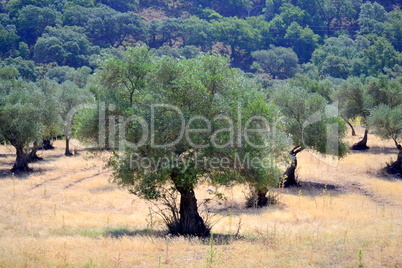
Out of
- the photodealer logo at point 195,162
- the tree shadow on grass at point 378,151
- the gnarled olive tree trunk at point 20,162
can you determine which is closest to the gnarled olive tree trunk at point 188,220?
A: the photodealer logo at point 195,162

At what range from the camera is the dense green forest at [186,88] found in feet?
49.8

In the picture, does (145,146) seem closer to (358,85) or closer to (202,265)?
(202,265)

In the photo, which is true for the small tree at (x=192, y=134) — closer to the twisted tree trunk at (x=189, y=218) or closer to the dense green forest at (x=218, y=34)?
the twisted tree trunk at (x=189, y=218)

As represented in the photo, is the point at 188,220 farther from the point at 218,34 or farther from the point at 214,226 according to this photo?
the point at 218,34

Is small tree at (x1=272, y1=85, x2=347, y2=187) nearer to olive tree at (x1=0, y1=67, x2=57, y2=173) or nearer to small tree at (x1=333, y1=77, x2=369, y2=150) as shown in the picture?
small tree at (x1=333, y1=77, x2=369, y2=150)

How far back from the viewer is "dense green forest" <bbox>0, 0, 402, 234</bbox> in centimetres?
1519

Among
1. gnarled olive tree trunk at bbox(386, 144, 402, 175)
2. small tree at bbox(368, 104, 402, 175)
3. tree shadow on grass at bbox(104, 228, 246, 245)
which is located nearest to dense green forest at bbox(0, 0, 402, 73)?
small tree at bbox(368, 104, 402, 175)

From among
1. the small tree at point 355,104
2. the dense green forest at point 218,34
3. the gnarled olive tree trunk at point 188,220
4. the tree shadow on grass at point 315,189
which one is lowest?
the tree shadow on grass at point 315,189

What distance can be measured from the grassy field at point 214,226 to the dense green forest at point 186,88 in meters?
1.90

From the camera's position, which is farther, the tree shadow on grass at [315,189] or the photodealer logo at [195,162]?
the tree shadow on grass at [315,189]

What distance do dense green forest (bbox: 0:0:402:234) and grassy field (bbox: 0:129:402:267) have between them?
190cm

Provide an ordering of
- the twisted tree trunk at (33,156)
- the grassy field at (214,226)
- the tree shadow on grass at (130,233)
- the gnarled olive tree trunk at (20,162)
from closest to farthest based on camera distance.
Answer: the grassy field at (214,226), the tree shadow on grass at (130,233), the gnarled olive tree trunk at (20,162), the twisted tree trunk at (33,156)

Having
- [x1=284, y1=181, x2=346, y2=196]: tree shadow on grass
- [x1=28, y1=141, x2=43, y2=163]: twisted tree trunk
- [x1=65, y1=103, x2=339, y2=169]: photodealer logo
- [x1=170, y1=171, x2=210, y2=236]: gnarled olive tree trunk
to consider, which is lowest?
[x1=284, y1=181, x2=346, y2=196]: tree shadow on grass

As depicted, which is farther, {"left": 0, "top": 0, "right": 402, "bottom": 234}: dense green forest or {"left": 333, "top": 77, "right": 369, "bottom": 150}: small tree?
{"left": 333, "top": 77, "right": 369, "bottom": 150}: small tree
